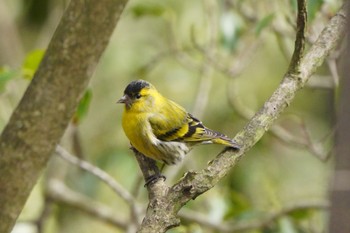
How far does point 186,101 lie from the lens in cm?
638

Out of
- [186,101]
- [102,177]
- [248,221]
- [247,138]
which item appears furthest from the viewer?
[186,101]

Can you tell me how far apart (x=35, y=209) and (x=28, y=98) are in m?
2.96

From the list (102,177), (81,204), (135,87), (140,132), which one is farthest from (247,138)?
(81,204)

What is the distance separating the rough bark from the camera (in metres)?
2.34

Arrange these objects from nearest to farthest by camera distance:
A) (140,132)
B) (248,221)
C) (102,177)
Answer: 1. (140,132)
2. (102,177)
3. (248,221)

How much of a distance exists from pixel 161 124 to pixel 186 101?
2914mm

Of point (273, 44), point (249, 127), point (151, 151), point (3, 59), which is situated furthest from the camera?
point (273, 44)

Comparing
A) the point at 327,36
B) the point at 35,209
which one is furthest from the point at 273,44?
the point at 327,36

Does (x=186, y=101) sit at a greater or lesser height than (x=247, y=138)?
greater

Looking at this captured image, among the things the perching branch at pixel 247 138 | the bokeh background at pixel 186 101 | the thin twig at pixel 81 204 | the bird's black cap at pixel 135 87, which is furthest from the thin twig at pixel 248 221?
the perching branch at pixel 247 138

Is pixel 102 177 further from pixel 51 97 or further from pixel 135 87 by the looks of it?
pixel 51 97

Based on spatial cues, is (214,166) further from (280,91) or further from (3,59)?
(3,59)

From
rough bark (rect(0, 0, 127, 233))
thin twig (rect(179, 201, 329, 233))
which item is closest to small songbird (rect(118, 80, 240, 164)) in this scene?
thin twig (rect(179, 201, 329, 233))

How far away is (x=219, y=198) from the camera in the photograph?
13.7ft
